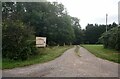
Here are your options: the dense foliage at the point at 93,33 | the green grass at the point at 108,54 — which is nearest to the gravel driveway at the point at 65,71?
the green grass at the point at 108,54

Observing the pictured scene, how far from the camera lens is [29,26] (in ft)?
76.7

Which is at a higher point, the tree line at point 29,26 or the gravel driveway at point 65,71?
the tree line at point 29,26

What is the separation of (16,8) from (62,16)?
11.7 metres

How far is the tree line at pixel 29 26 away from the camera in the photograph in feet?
58.8

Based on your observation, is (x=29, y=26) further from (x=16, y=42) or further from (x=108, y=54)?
(x=108, y=54)

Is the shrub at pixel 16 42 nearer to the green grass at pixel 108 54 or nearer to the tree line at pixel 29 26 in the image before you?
the tree line at pixel 29 26

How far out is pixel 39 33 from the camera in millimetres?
41688

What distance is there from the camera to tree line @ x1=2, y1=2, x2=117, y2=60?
1792cm

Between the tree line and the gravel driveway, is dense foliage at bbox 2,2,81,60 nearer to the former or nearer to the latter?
the tree line

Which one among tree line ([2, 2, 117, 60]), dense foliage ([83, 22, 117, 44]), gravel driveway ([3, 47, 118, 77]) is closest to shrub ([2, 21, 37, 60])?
tree line ([2, 2, 117, 60])

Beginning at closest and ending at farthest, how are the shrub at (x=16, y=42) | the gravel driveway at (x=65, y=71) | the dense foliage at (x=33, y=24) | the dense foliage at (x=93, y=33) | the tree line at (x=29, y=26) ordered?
the gravel driveway at (x=65, y=71)
the shrub at (x=16, y=42)
the tree line at (x=29, y=26)
the dense foliage at (x=33, y=24)
the dense foliage at (x=93, y=33)

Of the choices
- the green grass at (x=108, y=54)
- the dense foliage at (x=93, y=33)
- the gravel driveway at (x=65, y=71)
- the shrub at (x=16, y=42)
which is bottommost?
the gravel driveway at (x=65, y=71)

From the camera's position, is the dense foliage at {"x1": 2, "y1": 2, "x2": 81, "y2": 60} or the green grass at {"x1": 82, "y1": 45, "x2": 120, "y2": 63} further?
the dense foliage at {"x1": 2, "y1": 2, "x2": 81, "y2": 60}

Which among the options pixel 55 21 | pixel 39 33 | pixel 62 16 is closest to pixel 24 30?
pixel 39 33
